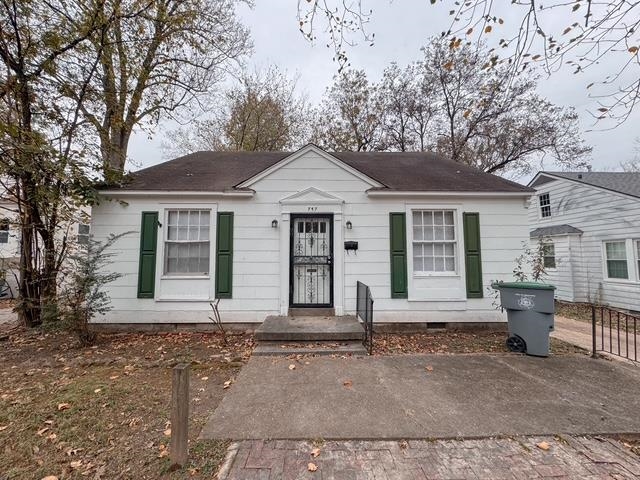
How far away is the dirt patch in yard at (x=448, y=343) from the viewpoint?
16.8 feet

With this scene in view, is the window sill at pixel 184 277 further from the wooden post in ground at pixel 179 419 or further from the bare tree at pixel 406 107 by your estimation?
the bare tree at pixel 406 107

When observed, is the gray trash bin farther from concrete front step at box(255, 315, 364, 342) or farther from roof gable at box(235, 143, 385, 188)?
roof gable at box(235, 143, 385, 188)

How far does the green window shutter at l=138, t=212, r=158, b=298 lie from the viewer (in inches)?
241

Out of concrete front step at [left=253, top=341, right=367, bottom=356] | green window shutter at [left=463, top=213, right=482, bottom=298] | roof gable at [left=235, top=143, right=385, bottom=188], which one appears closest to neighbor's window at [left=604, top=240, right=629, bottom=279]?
green window shutter at [left=463, top=213, right=482, bottom=298]

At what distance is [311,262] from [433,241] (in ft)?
9.49

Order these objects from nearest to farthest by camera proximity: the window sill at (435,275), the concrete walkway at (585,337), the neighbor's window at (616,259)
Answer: the concrete walkway at (585,337)
the window sill at (435,275)
the neighbor's window at (616,259)

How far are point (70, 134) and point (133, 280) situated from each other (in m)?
3.78

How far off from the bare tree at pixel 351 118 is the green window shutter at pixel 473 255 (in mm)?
10402

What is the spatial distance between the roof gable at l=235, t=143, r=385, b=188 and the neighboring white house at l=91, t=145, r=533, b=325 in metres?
0.02

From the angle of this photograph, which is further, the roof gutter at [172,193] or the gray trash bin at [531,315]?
the roof gutter at [172,193]

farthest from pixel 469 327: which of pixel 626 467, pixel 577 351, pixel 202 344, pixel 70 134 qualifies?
pixel 70 134

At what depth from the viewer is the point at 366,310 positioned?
17.2 feet

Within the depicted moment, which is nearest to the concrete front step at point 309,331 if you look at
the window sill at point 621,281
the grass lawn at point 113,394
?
the grass lawn at point 113,394

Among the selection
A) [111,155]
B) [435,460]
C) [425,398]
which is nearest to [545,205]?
[425,398]
